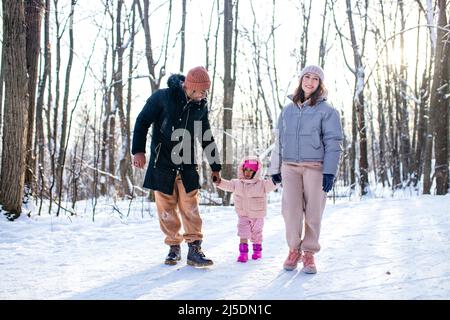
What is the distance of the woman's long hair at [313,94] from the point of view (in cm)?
365

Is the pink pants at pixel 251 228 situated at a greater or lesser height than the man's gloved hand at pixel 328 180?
lesser

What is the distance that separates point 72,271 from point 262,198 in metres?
1.85

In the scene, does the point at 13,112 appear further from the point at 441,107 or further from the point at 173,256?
the point at 441,107

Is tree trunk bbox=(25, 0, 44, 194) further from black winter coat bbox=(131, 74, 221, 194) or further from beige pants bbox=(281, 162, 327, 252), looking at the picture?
beige pants bbox=(281, 162, 327, 252)

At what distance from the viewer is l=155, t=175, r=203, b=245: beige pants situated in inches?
152

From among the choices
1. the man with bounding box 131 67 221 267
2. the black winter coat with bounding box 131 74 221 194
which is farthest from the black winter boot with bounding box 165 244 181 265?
the black winter coat with bounding box 131 74 221 194

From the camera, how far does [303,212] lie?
12.1 ft

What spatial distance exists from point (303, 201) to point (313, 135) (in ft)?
1.91

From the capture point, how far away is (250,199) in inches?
162

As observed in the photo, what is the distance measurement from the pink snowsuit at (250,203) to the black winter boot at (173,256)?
0.62 m

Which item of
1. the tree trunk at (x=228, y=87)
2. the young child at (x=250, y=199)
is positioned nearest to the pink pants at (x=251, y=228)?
the young child at (x=250, y=199)

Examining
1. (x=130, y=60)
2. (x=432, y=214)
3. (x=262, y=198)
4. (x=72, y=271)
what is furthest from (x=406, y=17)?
(x=72, y=271)

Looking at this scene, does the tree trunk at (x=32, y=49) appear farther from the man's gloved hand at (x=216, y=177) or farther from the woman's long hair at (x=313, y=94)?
the woman's long hair at (x=313, y=94)
